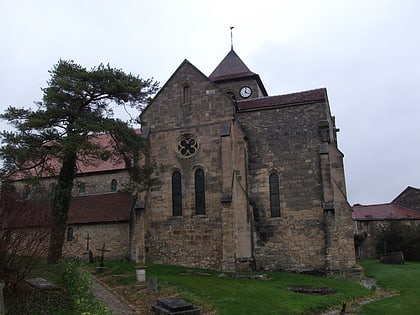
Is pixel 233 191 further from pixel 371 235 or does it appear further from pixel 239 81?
pixel 371 235

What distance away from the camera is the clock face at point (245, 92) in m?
39.6

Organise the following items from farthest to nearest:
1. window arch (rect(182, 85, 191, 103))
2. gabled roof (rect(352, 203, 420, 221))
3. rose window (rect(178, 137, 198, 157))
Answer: gabled roof (rect(352, 203, 420, 221)), window arch (rect(182, 85, 191, 103)), rose window (rect(178, 137, 198, 157))

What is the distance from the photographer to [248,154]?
2847cm

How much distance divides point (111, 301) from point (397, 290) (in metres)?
13.9

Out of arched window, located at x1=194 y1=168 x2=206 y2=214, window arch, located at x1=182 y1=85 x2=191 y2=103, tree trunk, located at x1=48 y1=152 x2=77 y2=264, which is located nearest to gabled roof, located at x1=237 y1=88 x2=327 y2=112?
window arch, located at x1=182 y1=85 x2=191 y2=103

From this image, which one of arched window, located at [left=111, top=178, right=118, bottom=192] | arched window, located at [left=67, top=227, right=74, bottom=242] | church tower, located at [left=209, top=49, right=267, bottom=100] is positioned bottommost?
arched window, located at [left=67, top=227, right=74, bottom=242]

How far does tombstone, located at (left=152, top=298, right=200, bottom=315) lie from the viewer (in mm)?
13083

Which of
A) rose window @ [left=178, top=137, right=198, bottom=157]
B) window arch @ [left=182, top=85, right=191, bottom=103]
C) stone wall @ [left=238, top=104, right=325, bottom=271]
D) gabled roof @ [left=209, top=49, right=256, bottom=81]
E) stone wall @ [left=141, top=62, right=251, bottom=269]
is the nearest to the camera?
stone wall @ [left=141, top=62, right=251, bottom=269]

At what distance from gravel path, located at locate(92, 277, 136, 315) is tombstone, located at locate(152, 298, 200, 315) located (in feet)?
2.92

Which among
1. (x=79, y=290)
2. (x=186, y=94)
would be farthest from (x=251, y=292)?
(x=186, y=94)

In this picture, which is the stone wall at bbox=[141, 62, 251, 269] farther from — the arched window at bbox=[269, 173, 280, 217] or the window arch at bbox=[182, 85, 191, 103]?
the arched window at bbox=[269, 173, 280, 217]

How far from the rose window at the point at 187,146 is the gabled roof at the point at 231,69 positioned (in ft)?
45.5

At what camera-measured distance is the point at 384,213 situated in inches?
2025

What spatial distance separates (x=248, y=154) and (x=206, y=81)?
530 centimetres
